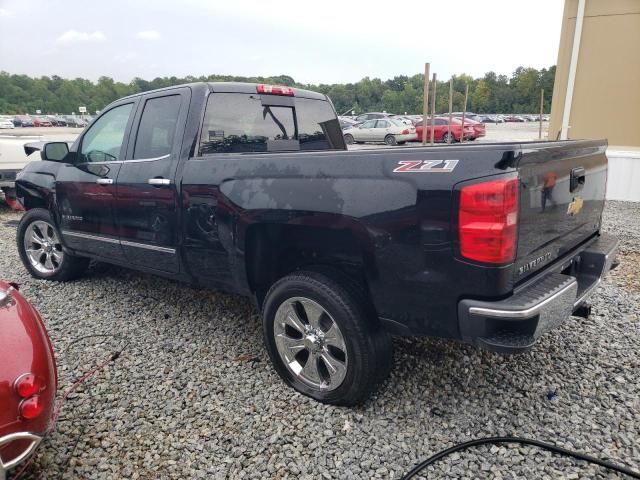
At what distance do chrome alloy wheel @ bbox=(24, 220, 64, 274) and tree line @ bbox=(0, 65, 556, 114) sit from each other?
50.9m

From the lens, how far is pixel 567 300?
2.29m

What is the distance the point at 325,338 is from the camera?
2.67 meters

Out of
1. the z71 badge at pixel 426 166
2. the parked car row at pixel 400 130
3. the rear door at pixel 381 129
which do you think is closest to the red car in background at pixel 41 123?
the parked car row at pixel 400 130

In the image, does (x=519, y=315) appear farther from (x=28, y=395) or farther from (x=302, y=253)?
(x=28, y=395)

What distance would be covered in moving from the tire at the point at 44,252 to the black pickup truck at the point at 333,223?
68 cm

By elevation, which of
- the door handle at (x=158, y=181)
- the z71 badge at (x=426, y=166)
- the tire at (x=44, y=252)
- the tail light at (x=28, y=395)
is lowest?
the tire at (x=44, y=252)

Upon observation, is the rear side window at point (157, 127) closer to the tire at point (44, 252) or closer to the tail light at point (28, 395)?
the tire at point (44, 252)

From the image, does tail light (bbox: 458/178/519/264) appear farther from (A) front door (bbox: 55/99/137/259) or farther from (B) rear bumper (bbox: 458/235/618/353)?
(A) front door (bbox: 55/99/137/259)

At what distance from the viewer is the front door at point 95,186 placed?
3812 mm

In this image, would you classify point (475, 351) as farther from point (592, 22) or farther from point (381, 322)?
point (592, 22)

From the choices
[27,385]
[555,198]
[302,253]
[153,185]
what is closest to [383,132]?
[153,185]

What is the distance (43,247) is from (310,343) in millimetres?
3643

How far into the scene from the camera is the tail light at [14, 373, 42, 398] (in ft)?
5.95

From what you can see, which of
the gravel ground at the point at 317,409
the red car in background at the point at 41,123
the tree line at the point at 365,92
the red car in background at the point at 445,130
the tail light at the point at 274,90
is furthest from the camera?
the tree line at the point at 365,92
